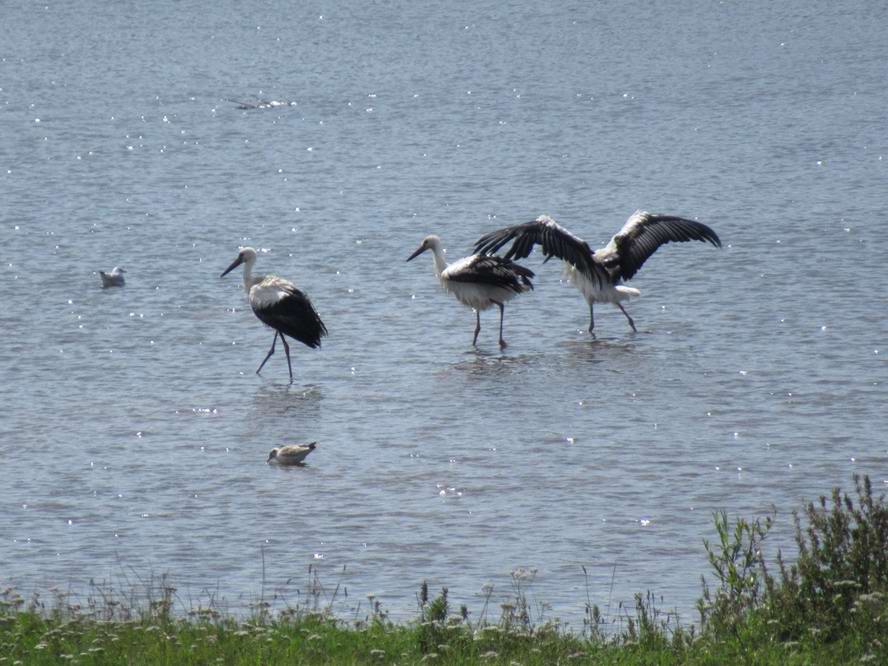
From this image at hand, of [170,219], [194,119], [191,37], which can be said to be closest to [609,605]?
[170,219]

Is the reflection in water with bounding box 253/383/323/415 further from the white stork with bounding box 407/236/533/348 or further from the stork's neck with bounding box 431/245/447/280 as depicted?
the stork's neck with bounding box 431/245/447/280

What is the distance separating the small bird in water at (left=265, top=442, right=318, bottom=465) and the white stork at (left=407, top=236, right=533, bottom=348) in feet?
17.8

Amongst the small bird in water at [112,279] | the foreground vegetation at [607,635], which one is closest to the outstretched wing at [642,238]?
the small bird in water at [112,279]

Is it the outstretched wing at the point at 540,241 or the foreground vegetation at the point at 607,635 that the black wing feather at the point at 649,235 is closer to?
the outstretched wing at the point at 540,241

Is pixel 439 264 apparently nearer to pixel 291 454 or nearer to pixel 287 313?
pixel 287 313

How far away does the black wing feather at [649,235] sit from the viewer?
18.5 meters

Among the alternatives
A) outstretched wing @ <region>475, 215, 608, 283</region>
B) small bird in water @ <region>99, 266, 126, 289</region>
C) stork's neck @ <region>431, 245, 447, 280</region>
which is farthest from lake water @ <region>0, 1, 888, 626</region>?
outstretched wing @ <region>475, 215, 608, 283</region>

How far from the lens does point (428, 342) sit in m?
18.1

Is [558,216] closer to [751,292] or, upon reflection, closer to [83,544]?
[751,292]

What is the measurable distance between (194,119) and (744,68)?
1606 cm

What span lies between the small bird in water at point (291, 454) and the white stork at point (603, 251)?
17.4ft

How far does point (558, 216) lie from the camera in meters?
26.7

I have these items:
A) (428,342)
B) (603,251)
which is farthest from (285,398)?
(603,251)

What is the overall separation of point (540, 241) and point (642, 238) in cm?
141
